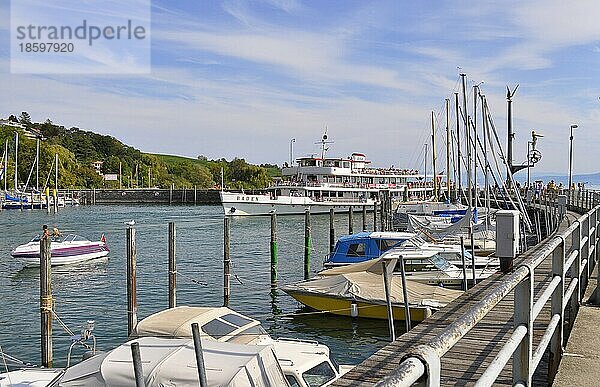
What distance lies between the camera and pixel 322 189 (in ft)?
278

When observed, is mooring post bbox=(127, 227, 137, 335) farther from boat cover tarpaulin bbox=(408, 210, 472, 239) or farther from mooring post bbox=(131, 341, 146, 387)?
boat cover tarpaulin bbox=(408, 210, 472, 239)

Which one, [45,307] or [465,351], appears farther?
[45,307]

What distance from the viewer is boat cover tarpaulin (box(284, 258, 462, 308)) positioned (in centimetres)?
1894

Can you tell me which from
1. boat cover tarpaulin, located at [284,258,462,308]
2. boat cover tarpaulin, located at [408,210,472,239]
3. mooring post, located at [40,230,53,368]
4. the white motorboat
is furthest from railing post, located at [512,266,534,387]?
boat cover tarpaulin, located at [408,210,472,239]

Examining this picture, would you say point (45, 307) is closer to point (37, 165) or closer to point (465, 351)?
point (465, 351)

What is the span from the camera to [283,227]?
212 ft

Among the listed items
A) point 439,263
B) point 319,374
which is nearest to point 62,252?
point 439,263

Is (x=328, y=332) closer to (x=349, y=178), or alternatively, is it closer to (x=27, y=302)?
(x=27, y=302)

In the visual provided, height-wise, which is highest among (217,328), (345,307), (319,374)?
(217,328)

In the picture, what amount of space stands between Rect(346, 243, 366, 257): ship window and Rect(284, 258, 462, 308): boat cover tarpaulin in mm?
7450

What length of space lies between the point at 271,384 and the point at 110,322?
576 inches

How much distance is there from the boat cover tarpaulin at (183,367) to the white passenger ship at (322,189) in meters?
66.4

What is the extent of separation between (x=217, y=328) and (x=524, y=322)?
9078mm

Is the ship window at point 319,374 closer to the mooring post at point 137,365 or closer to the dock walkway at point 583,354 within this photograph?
the mooring post at point 137,365
